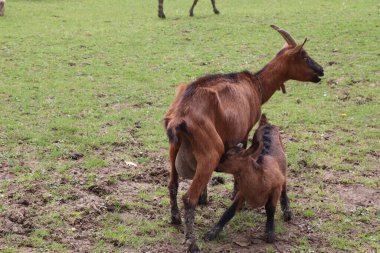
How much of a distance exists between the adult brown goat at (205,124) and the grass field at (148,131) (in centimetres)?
53

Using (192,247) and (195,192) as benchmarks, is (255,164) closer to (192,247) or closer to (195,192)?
(195,192)

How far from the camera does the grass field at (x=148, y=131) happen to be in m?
5.52

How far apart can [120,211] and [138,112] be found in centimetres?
354

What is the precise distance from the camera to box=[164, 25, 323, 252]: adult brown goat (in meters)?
4.96

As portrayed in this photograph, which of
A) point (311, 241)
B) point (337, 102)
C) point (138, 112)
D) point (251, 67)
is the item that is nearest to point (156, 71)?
point (251, 67)

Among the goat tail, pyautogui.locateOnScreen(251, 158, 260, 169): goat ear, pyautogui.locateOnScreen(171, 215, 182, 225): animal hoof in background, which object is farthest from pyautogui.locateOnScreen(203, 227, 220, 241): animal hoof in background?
the goat tail

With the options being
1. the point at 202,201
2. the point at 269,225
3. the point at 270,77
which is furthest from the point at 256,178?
the point at 270,77

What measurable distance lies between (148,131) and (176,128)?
3.51 metres

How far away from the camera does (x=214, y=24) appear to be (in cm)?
1695

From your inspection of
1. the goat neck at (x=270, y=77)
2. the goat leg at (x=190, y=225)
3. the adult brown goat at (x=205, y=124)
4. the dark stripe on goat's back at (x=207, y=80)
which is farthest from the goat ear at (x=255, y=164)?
the goat neck at (x=270, y=77)

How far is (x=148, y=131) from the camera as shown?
838 centimetres

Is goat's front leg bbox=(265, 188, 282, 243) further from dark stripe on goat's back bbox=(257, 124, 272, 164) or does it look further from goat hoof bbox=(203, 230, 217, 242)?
goat hoof bbox=(203, 230, 217, 242)

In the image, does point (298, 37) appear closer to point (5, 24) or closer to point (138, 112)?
point (138, 112)

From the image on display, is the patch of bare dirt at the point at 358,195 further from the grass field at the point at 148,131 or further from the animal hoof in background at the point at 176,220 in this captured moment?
the animal hoof in background at the point at 176,220
